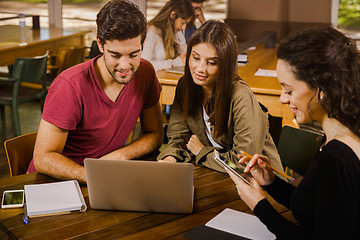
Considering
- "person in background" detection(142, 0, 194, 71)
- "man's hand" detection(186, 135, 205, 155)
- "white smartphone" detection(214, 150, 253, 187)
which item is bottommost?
"man's hand" detection(186, 135, 205, 155)

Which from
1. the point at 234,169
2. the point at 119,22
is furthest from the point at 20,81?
the point at 234,169

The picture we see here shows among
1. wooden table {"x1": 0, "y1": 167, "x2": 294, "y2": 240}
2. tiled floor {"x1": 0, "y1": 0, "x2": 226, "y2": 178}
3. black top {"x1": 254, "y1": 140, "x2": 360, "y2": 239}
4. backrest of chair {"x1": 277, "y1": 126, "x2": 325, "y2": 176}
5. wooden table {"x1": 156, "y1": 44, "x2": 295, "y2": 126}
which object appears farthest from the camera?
tiled floor {"x1": 0, "y1": 0, "x2": 226, "y2": 178}

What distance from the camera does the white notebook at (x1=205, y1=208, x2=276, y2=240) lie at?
4.64 feet

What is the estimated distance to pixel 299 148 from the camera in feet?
7.19

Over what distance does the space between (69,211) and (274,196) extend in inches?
28.5

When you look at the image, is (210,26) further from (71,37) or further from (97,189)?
(71,37)

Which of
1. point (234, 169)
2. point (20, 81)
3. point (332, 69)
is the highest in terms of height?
point (332, 69)

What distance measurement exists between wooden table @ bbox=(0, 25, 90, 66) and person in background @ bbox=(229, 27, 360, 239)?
151 inches

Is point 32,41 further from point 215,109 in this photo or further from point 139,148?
point 215,109

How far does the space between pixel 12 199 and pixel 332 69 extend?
117 centimetres

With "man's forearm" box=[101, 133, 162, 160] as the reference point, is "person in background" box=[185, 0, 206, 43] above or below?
above

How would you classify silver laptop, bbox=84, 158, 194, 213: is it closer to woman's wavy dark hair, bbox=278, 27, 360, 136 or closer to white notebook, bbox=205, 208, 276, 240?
white notebook, bbox=205, 208, 276, 240

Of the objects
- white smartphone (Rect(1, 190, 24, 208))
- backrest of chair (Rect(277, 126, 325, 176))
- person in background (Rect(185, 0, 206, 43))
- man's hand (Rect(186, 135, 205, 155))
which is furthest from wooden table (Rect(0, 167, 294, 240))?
person in background (Rect(185, 0, 206, 43))

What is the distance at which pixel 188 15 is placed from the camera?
388 cm
